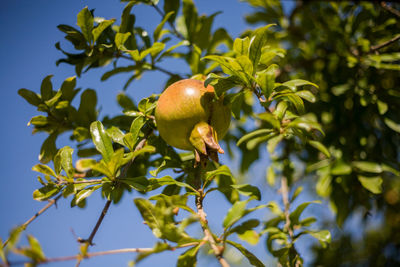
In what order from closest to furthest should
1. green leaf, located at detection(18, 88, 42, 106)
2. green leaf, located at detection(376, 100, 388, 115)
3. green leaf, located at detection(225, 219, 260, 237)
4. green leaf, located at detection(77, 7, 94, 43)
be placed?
green leaf, located at detection(225, 219, 260, 237) → green leaf, located at detection(77, 7, 94, 43) → green leaf, located at detection(18, 88, 42, 106) → green leaf, located at detection(376, 100, 388, 115)

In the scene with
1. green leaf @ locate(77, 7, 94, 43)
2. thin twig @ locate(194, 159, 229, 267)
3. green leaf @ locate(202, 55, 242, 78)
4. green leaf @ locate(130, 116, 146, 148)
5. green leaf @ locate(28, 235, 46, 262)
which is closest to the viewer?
green leaf @ locate(28, 235, 46, 262)

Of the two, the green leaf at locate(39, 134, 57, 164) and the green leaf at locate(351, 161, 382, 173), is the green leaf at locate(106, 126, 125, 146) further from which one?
the green leaf at locate(351, 161, 382, 173)

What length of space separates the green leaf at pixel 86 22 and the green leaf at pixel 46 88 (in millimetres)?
236

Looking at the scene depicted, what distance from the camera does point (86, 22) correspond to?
121cm

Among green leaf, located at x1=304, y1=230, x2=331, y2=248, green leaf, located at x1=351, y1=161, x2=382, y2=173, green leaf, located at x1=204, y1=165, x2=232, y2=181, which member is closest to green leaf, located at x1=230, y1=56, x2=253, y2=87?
green leaf, located at x1=204, y1=165, x2=232, y2=181

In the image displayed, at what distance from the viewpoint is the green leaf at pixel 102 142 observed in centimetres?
98

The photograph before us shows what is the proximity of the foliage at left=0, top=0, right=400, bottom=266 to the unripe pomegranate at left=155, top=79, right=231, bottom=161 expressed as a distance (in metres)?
0.06

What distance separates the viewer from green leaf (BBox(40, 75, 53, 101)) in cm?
126

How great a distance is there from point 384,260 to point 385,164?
3.33ft

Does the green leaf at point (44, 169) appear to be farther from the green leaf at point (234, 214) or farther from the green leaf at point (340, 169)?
the green leaf at point (340, 169)

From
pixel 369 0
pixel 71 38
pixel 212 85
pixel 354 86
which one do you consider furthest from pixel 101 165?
pixel 369 0

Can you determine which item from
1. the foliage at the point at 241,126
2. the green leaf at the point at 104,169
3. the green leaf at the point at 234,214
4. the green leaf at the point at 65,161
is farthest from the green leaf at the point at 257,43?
the green leaf at the point at 65,161

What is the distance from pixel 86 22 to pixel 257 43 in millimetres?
703

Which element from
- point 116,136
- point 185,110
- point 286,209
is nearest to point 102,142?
point 116,136
